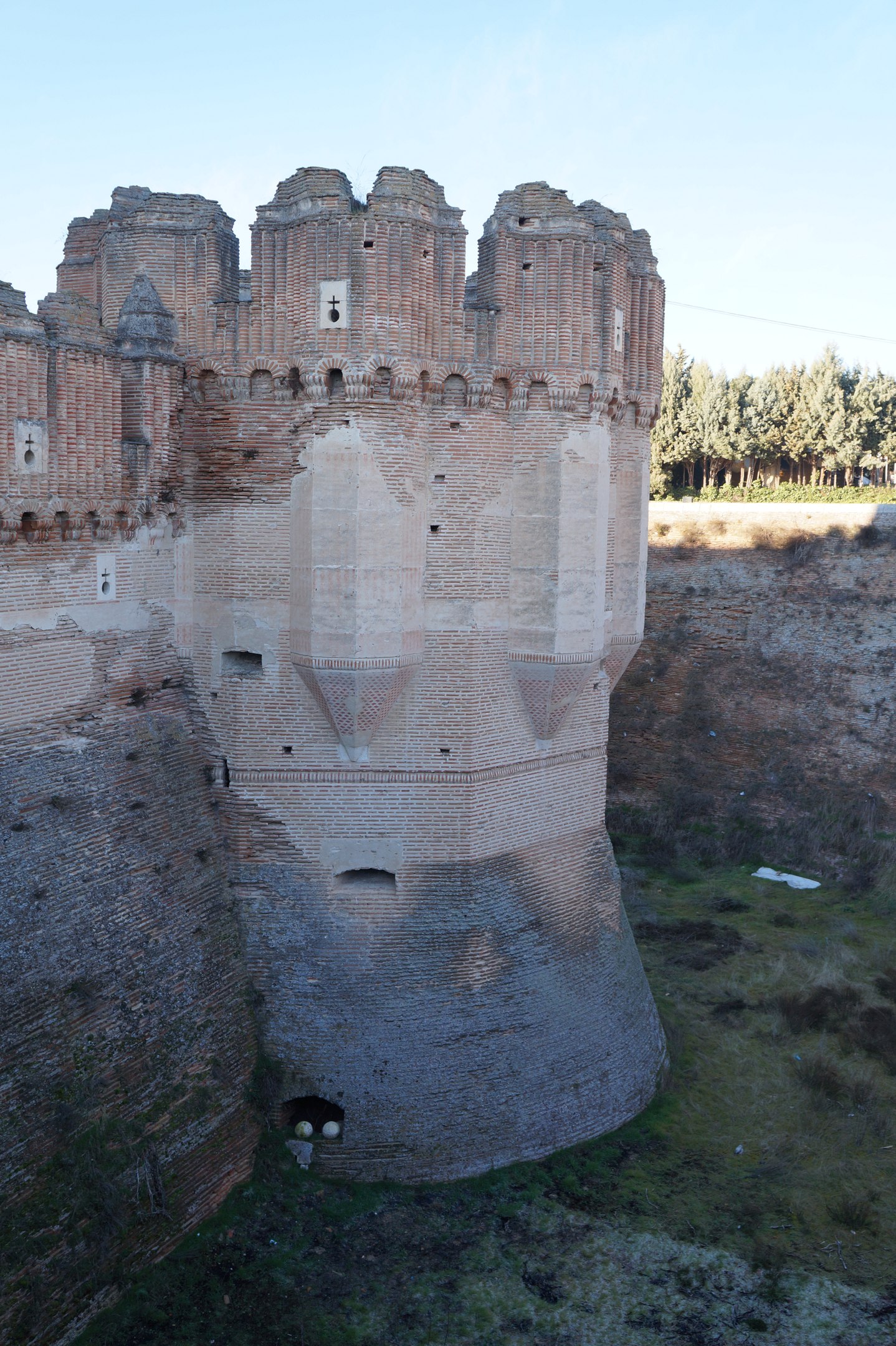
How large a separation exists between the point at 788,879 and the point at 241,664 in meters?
15.9

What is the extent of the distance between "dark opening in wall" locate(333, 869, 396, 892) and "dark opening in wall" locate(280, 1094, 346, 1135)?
8.38ft

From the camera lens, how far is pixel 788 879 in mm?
24281

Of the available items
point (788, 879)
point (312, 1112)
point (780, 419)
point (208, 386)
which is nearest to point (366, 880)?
point (312, 1112)

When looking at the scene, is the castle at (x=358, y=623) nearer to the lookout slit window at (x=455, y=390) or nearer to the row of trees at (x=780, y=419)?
the lookout slit window at (x=455, y=390)

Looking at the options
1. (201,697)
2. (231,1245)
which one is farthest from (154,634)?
(231,1245)

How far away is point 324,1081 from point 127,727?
15.9 ft

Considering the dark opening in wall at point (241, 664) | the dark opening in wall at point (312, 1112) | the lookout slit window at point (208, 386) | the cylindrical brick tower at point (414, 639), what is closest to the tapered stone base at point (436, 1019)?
the cylindrical brick tower at point (414, 639)

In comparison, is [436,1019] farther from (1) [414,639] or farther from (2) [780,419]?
(2) [780,419]

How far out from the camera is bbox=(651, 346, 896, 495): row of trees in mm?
43938

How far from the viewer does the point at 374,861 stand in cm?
1315

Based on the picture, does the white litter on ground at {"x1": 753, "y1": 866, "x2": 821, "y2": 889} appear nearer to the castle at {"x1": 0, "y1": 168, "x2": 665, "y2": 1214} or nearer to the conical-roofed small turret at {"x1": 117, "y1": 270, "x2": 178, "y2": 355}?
the castle at {"x1": 0, "y1": 168, "x2": 665, "y2": 1214}

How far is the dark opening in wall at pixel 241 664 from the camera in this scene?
13359 millimetres

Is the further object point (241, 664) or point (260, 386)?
point (241, 664)

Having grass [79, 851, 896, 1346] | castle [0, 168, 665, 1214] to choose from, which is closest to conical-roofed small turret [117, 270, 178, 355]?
castle [0, 168, 665, 1214]
